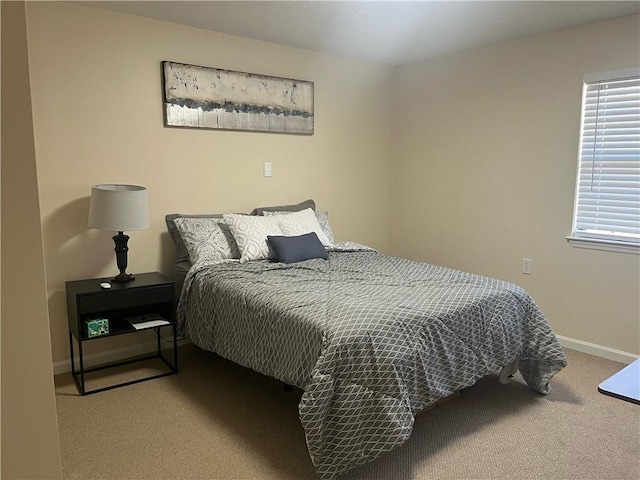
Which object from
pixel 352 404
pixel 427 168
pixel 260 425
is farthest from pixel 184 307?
pixel 427 168

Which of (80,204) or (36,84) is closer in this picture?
(36,84)

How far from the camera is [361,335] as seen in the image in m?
2.06

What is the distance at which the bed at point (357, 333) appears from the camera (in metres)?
1.99

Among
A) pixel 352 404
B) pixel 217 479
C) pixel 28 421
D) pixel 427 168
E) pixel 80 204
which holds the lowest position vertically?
pixel 217 479

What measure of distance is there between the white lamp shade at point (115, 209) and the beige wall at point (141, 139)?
0.30 meters

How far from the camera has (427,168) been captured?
448 centimetres

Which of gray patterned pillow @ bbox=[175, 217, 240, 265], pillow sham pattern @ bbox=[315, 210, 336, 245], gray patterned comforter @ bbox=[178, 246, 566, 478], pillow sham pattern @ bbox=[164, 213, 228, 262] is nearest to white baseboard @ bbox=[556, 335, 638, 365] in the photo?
gray patterned comforter @ bbox=[178, 246, 566, 478]

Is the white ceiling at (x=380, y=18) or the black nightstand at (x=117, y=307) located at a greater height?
the white ceiling at (x=380, y=18)

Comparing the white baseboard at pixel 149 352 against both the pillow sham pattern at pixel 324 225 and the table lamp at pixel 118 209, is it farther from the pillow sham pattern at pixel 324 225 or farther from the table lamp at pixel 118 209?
the pillow sham pattern at pixel 324 225

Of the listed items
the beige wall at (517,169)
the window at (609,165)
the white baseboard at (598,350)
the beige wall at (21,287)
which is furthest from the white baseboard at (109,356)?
the window at (609,165)

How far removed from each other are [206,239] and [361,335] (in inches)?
63.9

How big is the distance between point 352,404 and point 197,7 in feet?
8.31

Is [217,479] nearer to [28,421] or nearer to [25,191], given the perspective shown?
[28,421]

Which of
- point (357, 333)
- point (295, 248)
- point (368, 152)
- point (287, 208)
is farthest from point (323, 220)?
point (357, 333)
